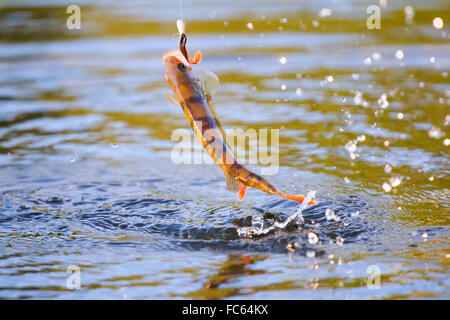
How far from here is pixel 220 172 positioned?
6.00 metres

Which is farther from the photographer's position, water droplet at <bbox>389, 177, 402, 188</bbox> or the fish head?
water droplet at <bbox>389, 177, 402, 188</bbox>

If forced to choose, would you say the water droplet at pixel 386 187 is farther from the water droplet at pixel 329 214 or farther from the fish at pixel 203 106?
the fish at pixel 203 106

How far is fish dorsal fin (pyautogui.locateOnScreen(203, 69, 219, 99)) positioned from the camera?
13.0 feet

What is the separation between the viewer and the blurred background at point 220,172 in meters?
4.07

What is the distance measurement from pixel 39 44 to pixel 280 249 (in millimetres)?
8421

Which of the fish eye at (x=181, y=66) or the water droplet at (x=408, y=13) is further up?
the water droplet at (x=408, y=13)

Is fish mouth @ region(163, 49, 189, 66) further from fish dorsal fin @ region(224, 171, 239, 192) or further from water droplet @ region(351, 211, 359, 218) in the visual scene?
water droplet @ region(351, 211, 359, 218)

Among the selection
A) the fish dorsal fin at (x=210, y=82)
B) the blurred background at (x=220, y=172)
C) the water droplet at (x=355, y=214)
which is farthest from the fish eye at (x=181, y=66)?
the water droplet at (x=355, y=214)

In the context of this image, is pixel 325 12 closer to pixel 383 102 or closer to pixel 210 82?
pixel 383 102

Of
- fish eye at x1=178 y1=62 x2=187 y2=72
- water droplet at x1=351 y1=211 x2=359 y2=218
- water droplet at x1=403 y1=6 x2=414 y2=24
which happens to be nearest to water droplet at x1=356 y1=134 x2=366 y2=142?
water droplet at x1=351 y1=211 x2=359 y2=218

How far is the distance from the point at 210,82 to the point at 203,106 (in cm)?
14

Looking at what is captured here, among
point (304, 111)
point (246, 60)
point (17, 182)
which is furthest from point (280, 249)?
point (246, 60)

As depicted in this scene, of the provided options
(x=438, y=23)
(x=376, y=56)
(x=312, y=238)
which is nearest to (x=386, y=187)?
(x=312, y=238)
